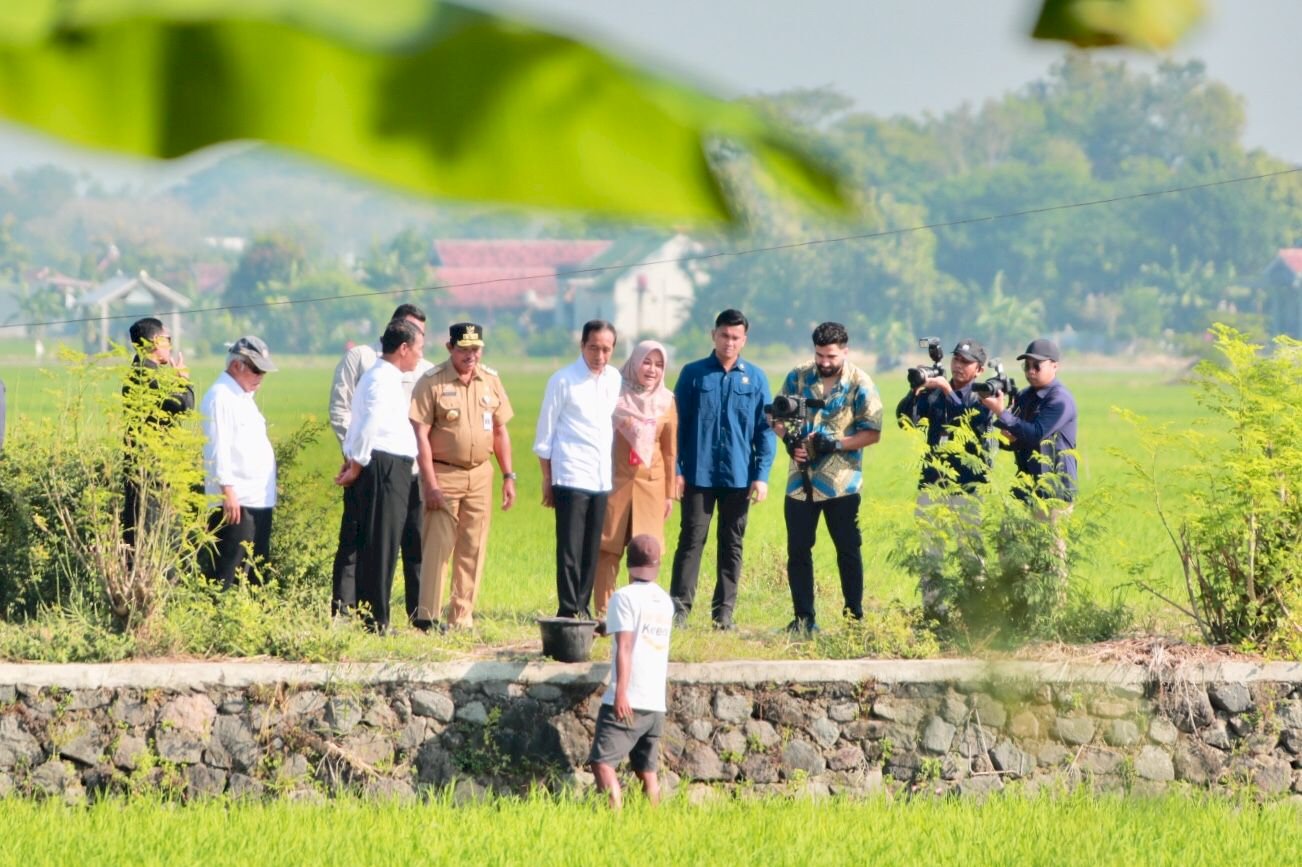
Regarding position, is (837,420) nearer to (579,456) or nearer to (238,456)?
(579,456)

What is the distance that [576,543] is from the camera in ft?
29.5

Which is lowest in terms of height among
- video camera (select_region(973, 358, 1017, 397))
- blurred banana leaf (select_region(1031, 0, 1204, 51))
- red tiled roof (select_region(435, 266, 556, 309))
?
red tiled roof (select_region(435, 266, 556, 309))

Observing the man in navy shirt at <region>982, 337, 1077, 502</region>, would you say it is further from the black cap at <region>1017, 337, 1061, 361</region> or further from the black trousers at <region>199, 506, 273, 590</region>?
the black trousers at <region>199, 506, 273, 590</region>

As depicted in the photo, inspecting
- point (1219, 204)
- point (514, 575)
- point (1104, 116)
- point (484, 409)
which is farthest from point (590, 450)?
point (1104, 116)

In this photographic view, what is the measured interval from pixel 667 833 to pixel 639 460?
2.17 metres

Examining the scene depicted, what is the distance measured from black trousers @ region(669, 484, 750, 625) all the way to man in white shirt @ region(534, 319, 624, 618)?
0.50 metres

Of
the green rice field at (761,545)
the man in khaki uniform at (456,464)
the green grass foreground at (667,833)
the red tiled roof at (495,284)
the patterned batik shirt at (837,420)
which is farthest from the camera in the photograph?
the patterned batik shirt at (837,420)

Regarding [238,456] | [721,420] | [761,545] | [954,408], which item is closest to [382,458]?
[238,456]

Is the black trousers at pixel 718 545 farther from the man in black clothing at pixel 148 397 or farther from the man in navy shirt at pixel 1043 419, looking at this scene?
the man in black clothing at pixel 148 397

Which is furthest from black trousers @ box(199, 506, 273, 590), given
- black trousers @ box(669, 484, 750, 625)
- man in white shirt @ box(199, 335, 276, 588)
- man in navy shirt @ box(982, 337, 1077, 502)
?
man in navy shirt @ box(982, 337, 1077, 502)

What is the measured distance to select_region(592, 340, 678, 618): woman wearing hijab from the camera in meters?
9.30

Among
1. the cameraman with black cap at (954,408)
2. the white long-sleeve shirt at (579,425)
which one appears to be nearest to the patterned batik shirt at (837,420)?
the cameraman with black cap at (954,408)

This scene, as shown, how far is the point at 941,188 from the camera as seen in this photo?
0.85 metres

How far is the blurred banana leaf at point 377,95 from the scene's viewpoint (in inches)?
14.3
